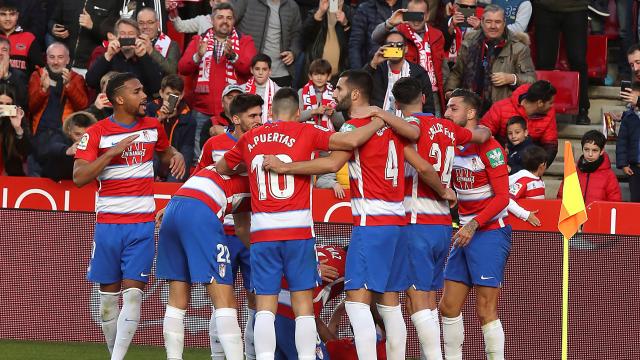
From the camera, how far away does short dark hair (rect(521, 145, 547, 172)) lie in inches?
519

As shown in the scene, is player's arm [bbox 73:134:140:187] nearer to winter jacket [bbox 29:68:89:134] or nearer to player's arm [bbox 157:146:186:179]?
player's arm [bbox 157:146:186:179]

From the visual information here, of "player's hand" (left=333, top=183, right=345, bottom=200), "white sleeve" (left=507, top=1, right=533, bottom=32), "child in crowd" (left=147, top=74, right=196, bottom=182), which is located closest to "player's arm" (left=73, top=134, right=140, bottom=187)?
"player's hand" (left=333, top=183, right=345, bottom=200)

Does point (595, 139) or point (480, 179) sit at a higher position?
point (595, 139)

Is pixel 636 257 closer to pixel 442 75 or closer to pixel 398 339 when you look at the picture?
pixel 398 339

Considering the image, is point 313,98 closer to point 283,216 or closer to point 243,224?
point 243,224

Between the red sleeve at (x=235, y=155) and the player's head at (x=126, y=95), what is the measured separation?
3.74 ft

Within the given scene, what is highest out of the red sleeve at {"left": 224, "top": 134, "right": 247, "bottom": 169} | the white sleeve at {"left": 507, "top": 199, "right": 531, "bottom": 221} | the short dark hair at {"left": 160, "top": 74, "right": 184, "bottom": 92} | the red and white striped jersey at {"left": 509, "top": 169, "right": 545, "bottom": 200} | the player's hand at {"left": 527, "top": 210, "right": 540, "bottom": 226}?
the short dark hair at {"left": 160, "top": 74, "right": 184, "bottom": 92}

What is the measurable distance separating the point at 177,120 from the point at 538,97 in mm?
4017

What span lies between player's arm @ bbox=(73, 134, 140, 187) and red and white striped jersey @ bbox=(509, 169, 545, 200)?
4.14 meters

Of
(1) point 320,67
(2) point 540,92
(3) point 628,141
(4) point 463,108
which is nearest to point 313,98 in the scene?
(1) point 320,67

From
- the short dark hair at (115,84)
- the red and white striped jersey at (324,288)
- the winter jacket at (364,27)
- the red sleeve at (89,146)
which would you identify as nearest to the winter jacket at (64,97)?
the winter jacket at (364,27)

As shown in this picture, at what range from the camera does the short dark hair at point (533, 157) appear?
1317 centimetres

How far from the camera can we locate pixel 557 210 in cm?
1248

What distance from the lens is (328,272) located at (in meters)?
10.8
